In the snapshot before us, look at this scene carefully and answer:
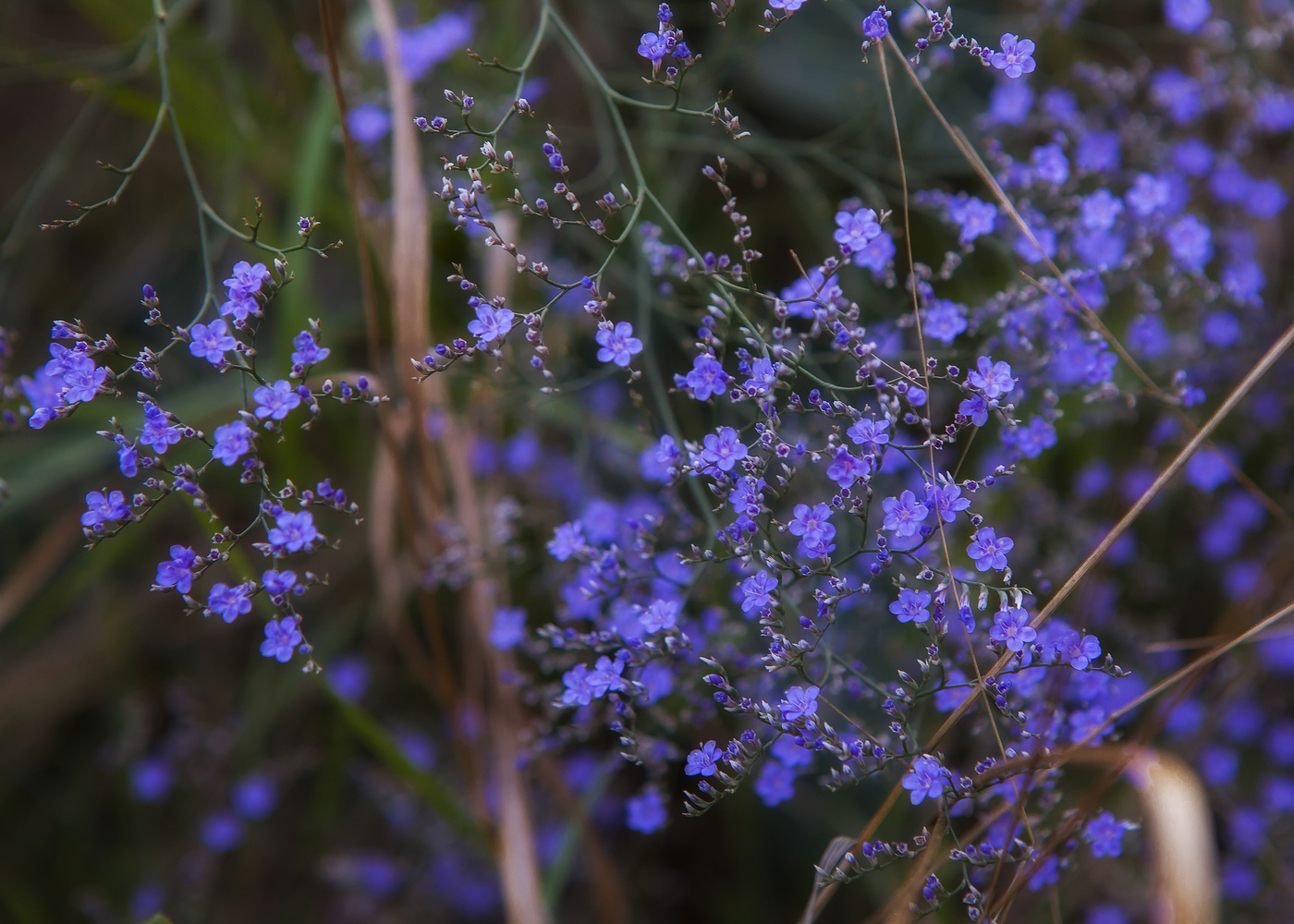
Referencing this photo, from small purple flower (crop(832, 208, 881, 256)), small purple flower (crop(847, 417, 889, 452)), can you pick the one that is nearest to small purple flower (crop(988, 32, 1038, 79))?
small purple flower (crop(832, 208, 881, 256))

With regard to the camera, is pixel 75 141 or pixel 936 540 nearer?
pixel 936 540

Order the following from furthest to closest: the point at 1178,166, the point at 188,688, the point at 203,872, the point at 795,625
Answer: the point at 188,688 < the point at 203,872 < the point at 1178,166 < the point at 795,625

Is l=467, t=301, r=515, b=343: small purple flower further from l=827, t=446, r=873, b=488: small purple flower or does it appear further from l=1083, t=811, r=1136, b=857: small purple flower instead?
l=1083, t=811, r=1136, b=857: small purple flower

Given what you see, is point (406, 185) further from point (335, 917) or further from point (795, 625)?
point (335, 917)

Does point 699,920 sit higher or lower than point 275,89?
lower

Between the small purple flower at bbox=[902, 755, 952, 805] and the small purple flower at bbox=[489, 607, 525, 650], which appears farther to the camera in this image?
the small purple flower at bbox=[489, 607, 525, 650]

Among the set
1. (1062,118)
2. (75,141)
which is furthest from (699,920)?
(75,141)

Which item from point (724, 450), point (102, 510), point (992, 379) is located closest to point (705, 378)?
point (724, 450)
